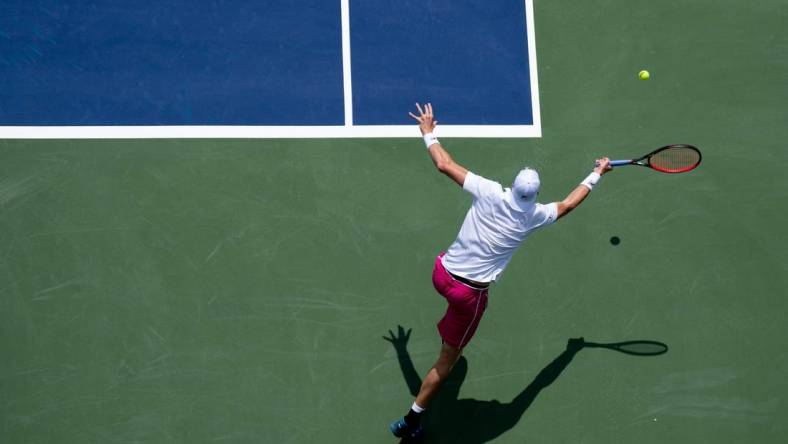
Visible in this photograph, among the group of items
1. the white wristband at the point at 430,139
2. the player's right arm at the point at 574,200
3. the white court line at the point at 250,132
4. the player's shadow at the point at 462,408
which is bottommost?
the player's shadow at the point at 462,408

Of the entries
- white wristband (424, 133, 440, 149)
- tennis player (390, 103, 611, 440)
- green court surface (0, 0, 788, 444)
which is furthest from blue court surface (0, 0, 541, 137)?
tennis player (390, 103, 611, 440)

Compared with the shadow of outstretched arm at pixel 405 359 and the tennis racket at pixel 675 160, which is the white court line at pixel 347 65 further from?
the tennis racket at pixel 675 160

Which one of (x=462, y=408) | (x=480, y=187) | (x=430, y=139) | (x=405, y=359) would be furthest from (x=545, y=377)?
(x=430, y=139)

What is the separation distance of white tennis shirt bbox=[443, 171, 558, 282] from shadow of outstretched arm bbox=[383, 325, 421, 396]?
1105mm

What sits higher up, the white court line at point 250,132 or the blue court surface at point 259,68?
the blue court surface at point 259,68

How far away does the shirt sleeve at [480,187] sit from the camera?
579cm

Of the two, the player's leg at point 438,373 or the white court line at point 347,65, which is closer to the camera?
the player's leg at point 438,373

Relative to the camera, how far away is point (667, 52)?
7.62 metres

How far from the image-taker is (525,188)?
5.59 m

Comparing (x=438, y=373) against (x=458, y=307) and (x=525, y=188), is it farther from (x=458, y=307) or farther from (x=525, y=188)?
(x=525, y=188)

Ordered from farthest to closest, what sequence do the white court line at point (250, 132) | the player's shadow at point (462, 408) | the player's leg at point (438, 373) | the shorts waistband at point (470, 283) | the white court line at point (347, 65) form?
the white court line at point (347, 65)
the white court line at point (250, 132)
the player's shadow at point (462, 408)
the player's leg at point (438, 373)
the shorts waistband at point (470, 283)

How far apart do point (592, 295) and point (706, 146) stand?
5.51 feet

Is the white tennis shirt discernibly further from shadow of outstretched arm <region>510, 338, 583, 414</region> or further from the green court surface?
shadow of outstretched arm <region>510, 338, 583, 414</region>

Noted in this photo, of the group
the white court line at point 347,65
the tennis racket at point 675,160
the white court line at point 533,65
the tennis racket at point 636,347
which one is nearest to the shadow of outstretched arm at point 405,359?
the tennis racket at point 636,347
